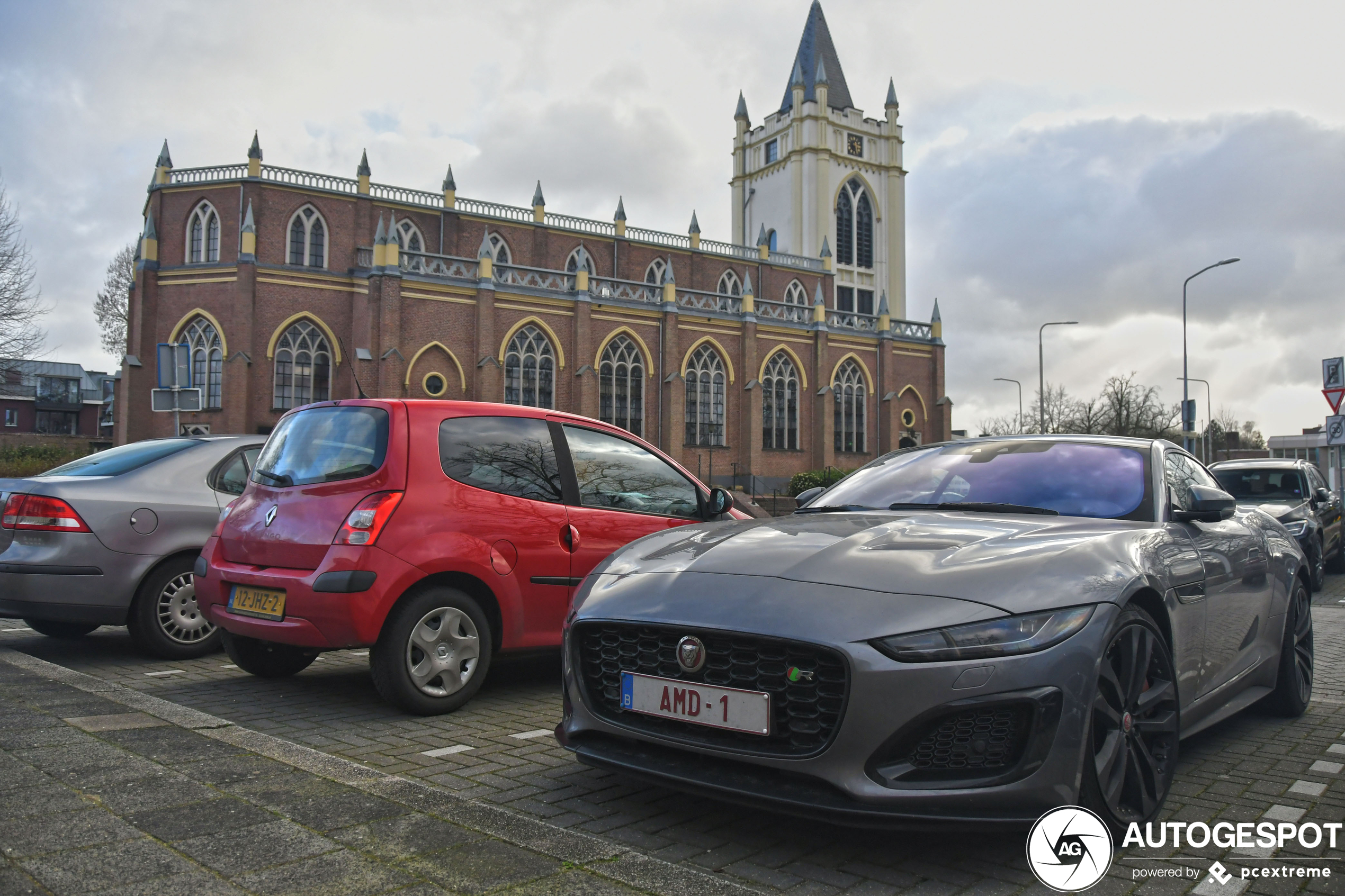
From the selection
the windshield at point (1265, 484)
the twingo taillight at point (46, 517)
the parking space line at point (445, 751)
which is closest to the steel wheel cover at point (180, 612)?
the twingo taillight at point (46, 517)

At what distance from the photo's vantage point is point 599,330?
40.2 meters

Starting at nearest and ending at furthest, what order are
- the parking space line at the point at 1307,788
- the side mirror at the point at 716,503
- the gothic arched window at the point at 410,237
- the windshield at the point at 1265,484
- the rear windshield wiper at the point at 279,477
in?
the parking space line at the point at 1307,788 < the rear windshield wiper at the point at 279,477 < the side mirror at the point at 716,503 < the windshield at the point at 1265,484 < the gothic arched window at the point at 410,237

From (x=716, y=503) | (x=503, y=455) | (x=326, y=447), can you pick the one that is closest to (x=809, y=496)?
(x=716, y=503)

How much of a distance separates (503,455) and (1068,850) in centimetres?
372

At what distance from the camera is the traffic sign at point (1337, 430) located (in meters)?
16.4

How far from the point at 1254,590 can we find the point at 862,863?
283cm

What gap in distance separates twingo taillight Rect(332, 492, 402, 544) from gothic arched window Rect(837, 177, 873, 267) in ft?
198

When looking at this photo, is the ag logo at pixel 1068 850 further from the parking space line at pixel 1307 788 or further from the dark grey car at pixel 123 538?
the dark grey car at pixel 123 538

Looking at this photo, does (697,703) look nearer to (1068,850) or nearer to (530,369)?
(1068,850)

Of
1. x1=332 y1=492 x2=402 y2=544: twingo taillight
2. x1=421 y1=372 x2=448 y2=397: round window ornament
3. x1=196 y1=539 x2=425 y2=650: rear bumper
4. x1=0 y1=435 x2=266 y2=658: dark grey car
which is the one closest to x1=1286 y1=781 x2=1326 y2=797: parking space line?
x1=196 y1=539 x2=425 y2=650: rear bumper

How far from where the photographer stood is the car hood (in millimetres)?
2912

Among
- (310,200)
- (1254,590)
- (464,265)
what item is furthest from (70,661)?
(310,200)

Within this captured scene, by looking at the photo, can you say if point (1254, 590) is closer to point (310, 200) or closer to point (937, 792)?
point (937, 792)

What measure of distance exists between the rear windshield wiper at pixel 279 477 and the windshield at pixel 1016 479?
2.99m
